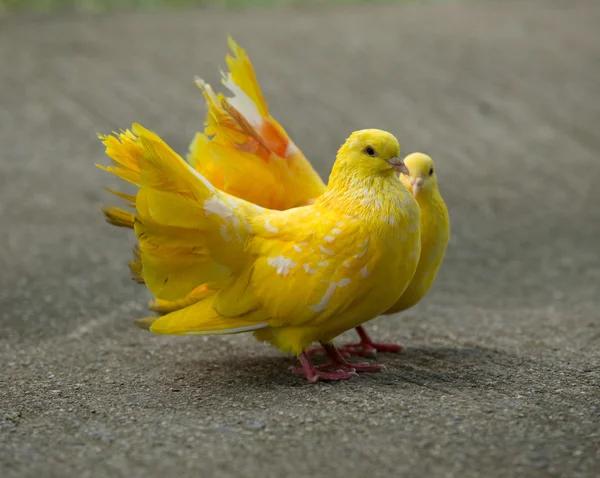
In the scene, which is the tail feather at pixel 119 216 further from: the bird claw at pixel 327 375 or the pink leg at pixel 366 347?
the pink leg at pixel 366 347

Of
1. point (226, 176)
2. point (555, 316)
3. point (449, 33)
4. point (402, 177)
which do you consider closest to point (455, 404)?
point (402, 177)

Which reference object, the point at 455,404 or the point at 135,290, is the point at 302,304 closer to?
the point at 455,404

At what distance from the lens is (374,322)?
17.4 ft

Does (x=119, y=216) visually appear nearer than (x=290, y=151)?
Yes

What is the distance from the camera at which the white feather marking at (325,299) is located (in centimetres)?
361

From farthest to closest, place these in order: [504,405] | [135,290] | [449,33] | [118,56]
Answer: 1. [449,33]
2. [118,56]
3. [135,290]
4. [504,405]

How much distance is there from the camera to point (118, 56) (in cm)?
1050

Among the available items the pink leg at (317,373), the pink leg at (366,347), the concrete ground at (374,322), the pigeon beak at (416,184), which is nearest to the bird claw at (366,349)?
the pink leg at (366,347)

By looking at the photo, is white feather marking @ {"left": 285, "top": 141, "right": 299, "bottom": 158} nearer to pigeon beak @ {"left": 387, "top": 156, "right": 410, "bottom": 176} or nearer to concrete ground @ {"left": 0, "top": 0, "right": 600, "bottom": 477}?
pigeon beak @ {"left": 387, "top": 156, "right": 410, "bottom": 176}

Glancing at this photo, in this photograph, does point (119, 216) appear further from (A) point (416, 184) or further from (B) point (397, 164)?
(A) point (416, 184)

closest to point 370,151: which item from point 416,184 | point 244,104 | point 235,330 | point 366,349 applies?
point 416,184

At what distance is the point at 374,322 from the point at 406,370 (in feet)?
4.23

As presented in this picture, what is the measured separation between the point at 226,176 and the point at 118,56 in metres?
6.78

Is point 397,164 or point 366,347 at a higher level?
point 397,164
